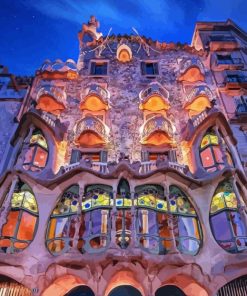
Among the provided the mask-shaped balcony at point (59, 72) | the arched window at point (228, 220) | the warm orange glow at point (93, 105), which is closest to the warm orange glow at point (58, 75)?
the mask-shaped balcony at point (59, 72)

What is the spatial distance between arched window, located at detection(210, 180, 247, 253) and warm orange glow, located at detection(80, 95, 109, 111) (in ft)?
33.1

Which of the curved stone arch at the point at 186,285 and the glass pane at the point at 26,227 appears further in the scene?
the glass pane at the point at 26,227

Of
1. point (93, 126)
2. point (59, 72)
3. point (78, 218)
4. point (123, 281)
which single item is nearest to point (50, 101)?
point (59, 72)

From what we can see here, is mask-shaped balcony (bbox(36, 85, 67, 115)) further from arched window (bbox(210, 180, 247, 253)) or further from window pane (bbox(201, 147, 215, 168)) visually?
arched window (bbox(210, 180, 247, 253))

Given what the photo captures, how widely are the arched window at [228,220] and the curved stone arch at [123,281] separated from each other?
4.29m

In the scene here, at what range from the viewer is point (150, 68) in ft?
89.7

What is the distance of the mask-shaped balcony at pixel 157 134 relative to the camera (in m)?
20.1

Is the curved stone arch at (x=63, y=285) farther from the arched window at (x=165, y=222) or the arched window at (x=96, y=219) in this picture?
the arched window at (x=165, y=222)

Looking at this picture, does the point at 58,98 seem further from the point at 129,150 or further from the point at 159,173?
the point at 159,173

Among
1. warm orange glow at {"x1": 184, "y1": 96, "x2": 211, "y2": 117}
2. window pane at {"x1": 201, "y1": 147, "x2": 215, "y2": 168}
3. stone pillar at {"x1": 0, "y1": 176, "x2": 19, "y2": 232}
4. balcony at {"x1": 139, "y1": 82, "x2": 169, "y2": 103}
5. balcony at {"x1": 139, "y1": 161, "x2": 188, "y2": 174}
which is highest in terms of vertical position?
balcony at {"x1": 139, "y1": 82, "x2": 169, "y2": 103}

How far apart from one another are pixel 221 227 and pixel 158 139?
275 inches

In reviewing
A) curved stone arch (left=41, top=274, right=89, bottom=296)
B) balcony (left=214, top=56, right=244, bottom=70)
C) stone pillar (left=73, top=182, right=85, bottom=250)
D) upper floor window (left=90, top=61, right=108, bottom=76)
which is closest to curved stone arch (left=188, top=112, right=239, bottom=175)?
stone pillar (left=73, top=182, right=85, bottom=250)

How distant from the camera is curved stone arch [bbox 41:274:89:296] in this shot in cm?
1430

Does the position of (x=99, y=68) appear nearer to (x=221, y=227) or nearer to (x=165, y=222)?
(x=165, y=222)
